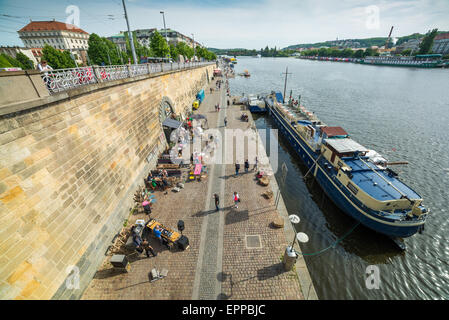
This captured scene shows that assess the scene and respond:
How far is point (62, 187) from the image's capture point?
8.59 meters

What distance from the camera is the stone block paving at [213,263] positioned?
8820 millimetres

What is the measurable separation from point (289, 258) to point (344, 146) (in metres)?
11.0

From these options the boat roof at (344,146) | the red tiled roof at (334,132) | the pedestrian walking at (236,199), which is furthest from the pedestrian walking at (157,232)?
the red tiled roof at (334,132)

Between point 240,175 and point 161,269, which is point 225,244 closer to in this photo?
point 161,269

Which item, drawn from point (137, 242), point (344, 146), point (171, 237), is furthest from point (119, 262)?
point (344, 146)

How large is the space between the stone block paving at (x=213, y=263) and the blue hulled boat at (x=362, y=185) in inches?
225

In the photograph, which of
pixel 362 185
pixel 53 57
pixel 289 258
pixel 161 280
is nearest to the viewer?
pixel 289 258

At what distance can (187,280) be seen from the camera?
9281 mm

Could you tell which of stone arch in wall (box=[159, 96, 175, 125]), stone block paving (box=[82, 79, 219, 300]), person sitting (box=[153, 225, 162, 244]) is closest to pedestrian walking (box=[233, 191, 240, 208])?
stone block paving (box=[82, 79, 219, 300])

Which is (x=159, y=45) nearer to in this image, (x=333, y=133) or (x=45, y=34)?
(x=333, y=133)
